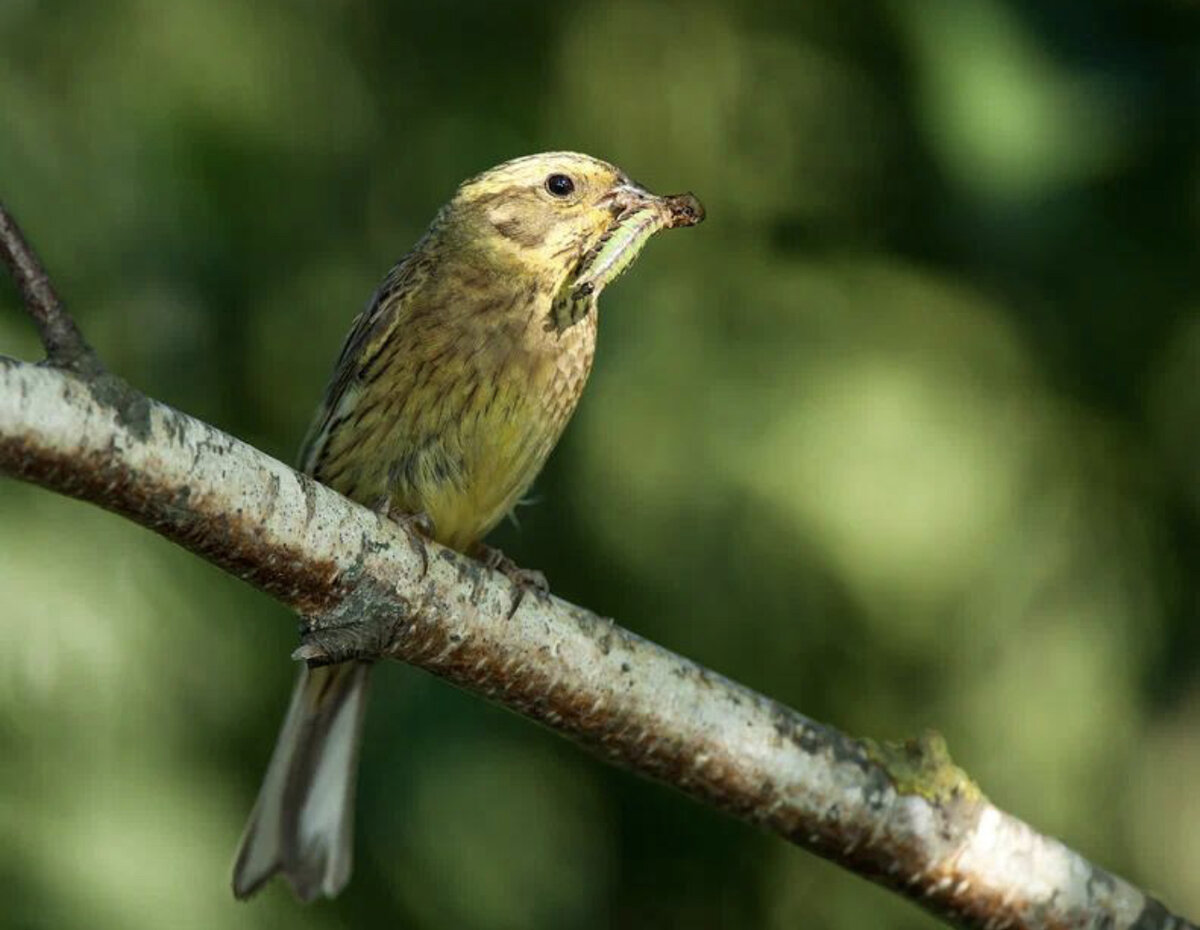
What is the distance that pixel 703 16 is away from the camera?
514 centimetres

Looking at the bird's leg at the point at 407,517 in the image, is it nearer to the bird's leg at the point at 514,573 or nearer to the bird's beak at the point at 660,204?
the bird's leg at the point at 514,573

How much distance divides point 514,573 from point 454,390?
52cm

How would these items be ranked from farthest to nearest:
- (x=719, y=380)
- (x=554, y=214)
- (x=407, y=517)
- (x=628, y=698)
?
1. (x=719, y=380)
2. (x=554, y=214)
3. (x=407, y=517)
4. (x=628, y=698)

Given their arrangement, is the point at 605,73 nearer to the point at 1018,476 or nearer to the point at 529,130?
the point at 529,130

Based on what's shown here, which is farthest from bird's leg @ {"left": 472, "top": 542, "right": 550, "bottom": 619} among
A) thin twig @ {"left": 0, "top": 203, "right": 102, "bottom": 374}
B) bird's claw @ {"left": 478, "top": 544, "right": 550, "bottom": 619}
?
thin twig @ {"left": 0, "top": 203, "right": 102, "bottom": 374}

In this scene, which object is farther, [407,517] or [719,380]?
[719,380]

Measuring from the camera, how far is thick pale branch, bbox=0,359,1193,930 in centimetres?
291

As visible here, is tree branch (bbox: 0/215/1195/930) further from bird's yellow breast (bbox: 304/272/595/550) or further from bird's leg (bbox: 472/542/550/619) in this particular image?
bird's yellow breast (bbox: 304/272/595/550)

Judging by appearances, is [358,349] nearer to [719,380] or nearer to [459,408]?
[459,408]

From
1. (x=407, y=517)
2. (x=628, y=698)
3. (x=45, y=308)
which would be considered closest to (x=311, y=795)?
(x=407, y=517)

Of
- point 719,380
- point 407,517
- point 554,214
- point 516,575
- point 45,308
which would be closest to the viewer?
point 45,308

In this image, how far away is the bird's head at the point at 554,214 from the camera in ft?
13.6

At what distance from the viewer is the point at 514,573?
3619 mm

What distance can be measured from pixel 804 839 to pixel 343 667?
1.22 m
